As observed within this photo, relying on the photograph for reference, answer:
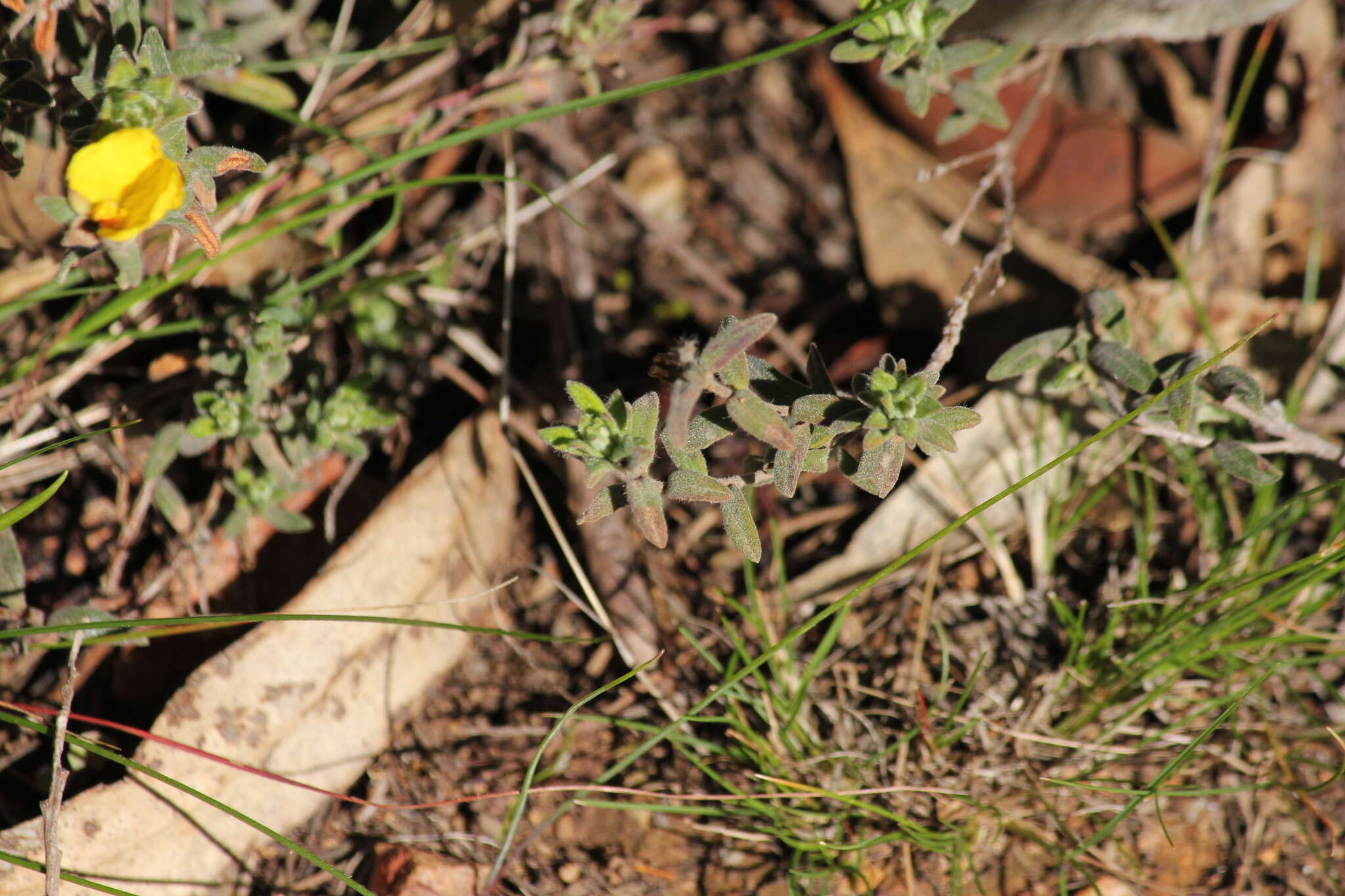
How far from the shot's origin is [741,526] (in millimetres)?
1843

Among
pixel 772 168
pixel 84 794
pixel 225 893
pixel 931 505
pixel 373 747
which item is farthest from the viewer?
pixel 772 168

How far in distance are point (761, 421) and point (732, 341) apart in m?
0.16

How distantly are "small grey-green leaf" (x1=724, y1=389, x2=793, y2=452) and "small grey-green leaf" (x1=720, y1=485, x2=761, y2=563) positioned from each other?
0.17 m

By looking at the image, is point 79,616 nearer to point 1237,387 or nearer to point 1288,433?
point 1237,387

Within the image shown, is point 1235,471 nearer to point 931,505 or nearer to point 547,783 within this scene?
point 931,505

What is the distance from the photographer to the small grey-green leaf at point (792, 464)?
1801 mm

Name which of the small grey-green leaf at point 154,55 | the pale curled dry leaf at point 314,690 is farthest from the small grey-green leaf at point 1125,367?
the small grey-green leaf at point 154,55

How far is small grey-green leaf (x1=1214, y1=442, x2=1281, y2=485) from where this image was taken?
6.61ft

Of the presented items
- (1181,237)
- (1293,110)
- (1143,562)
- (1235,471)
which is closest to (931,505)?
(1143,562)

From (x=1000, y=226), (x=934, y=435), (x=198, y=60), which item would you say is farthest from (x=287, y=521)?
(x=1000, y=226)

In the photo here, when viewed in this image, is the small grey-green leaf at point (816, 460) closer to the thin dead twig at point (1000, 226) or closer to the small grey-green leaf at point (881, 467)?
the small grey-green leaf at point (881, 467)

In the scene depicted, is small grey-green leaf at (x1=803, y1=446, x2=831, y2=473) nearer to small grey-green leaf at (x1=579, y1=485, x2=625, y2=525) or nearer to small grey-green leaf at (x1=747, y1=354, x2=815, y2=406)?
small grey-green leaf at (x1=747, y1=354, x2=815, y2=406)

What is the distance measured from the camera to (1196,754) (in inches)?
89.4

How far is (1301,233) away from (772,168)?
5.24ft
